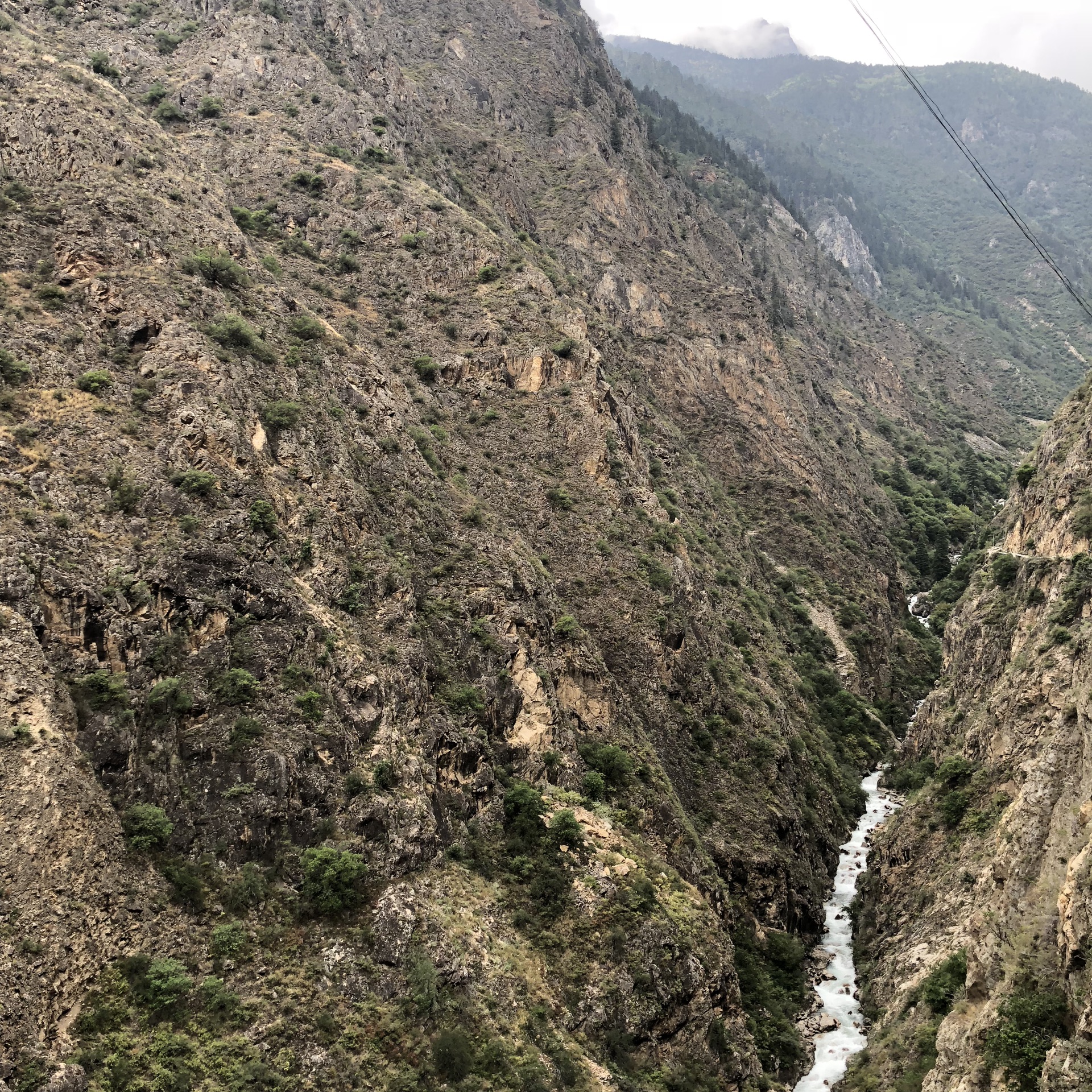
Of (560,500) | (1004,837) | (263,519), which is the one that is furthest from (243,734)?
(1004,837)

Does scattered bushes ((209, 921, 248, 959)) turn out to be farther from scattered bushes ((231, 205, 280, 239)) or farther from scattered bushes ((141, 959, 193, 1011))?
scattered bushes ((231, 205, 280, 239))

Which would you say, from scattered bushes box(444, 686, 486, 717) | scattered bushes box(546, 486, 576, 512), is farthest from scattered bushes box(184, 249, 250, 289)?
scattered bushes box(444, 686, 486, 717)

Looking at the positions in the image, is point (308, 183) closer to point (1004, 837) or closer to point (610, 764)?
point (610, 764)

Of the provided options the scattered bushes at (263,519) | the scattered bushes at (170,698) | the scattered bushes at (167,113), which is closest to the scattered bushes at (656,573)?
the scattered bushes at (263,519)

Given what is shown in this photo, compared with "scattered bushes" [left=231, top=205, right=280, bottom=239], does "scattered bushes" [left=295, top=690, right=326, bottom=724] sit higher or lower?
lower

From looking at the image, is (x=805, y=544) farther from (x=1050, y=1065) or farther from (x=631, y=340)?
(x=1050, y=1065)

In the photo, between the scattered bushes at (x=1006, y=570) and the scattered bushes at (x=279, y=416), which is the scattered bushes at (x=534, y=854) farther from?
the scattered bushes at (x=1006, y=570)

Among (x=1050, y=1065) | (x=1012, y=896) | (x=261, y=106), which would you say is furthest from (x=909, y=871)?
(x=261, y=106)
